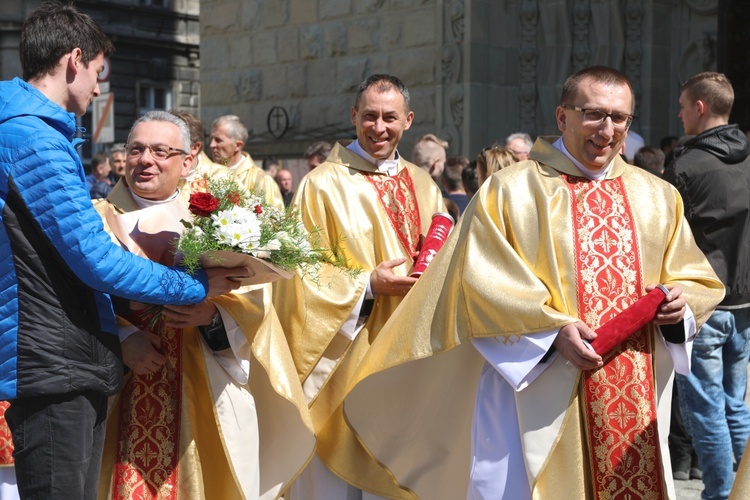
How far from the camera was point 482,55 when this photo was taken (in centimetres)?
1111

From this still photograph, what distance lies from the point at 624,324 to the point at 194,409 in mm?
1570

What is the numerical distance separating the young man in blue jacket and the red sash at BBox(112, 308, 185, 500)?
24.6 inches

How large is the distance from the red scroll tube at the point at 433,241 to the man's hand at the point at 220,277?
3.82ft

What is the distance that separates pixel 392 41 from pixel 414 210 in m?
7.12

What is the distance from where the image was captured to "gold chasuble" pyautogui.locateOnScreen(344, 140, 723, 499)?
3775mm

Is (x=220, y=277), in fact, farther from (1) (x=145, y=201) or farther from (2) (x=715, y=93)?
(2) (x=715, y=93)

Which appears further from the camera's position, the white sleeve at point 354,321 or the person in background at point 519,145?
the person in background at point 519,145

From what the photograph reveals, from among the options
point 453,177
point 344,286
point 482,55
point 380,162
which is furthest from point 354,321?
point 482,55

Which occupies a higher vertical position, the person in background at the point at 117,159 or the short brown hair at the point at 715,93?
the short brown hair at the point at 715,93

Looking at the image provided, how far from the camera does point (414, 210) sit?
196 inches

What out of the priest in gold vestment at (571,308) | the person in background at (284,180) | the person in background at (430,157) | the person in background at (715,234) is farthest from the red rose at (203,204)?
the person in background at (284,180)

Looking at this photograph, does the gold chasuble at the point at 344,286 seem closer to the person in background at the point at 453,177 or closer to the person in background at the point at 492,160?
the person in background at the point at 492,160

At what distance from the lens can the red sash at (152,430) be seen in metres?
3.86

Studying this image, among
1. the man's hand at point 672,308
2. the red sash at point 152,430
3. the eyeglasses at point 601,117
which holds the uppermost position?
the eyeglasses at point 601,117
